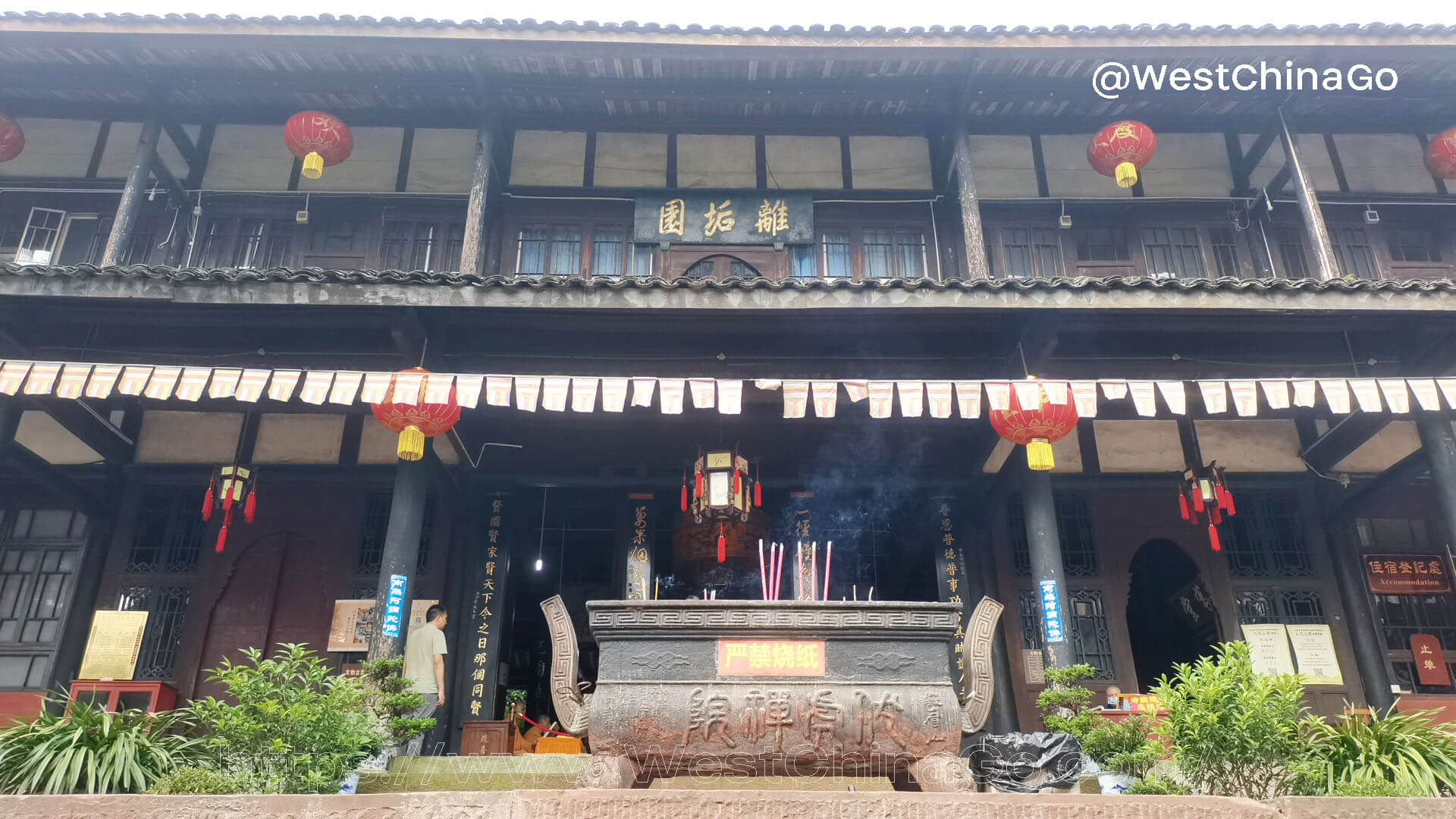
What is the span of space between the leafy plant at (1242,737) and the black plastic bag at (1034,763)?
50.0 inches

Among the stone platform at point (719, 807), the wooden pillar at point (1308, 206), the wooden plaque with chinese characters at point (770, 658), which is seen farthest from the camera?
the wooden pillar at point (1308, 206)

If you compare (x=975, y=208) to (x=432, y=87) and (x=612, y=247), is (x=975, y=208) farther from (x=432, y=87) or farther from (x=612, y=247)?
(x=432, y=87)

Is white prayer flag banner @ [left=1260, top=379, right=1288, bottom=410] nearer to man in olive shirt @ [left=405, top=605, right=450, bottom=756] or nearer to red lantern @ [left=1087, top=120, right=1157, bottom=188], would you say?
red lantern @ [left=1087, top=120, right=1157, bottom=188]

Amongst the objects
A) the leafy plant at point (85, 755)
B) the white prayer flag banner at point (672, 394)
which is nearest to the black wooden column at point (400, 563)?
the leafy plant at point (85, 755)

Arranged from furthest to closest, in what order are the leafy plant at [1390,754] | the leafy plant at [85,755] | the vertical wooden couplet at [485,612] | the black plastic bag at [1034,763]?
1. the vertical wooden couplet at [485,612]
2. the black plastic bag at [1034,763]
3. the leafy plant at [85,755]
4. the leafy plant at [1390,754]

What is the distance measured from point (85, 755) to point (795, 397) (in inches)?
205

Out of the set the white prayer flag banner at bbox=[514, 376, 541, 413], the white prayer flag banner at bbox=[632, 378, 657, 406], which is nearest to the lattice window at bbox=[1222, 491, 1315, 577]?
the white prayer flag banner at bbox=[632, 378, 657, 406]

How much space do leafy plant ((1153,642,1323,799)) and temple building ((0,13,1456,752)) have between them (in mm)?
2519

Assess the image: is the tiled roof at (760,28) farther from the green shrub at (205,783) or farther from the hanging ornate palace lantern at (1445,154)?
the green shrub at (205,783)

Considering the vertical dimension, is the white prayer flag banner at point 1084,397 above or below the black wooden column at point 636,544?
above

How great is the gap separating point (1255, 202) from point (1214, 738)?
24.1ft

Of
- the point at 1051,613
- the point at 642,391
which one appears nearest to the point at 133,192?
the point at 642,391

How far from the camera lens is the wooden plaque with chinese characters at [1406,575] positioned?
371 inches

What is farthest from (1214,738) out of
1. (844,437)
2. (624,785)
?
(844,437)
